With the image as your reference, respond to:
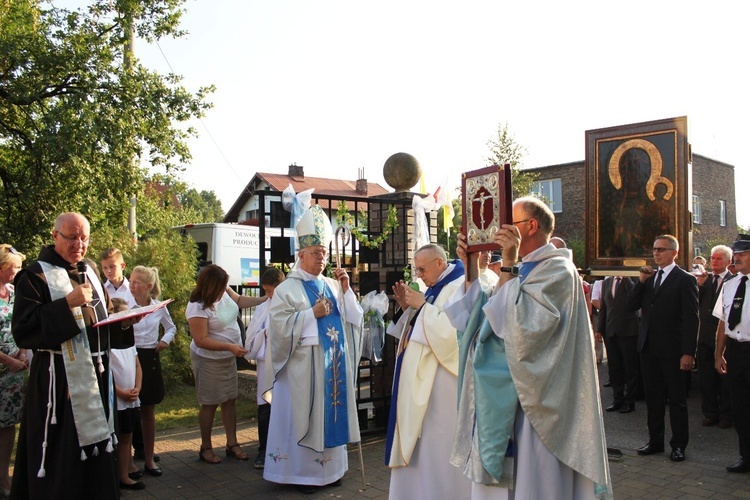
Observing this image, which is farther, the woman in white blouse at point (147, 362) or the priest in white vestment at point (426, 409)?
the woman in white blouse at point (147, 362)

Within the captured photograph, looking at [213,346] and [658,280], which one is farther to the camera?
[658,280]

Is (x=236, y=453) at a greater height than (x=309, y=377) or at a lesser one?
lesser

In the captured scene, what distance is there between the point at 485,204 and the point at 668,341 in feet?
12.4

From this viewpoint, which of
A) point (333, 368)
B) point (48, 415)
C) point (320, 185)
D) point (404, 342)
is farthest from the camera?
point (320, 185)

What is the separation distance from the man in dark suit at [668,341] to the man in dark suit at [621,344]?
214 centimetres

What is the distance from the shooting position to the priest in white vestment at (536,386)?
330cm

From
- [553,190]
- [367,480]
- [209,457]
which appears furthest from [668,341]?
[553,190]

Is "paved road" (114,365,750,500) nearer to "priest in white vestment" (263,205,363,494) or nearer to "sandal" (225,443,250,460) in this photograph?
"sandal" (225,443,250,460)

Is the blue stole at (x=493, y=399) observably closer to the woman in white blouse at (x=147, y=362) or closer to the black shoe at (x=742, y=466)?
the woman in white blouse at (x=147, y=362)

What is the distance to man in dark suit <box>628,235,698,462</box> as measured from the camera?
6.40 metres

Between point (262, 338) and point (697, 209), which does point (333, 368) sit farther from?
point (697, 209)

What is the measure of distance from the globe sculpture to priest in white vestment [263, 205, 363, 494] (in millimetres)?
2161

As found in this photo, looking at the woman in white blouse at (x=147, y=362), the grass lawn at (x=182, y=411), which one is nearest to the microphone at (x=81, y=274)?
the woman in white blouse at (x=147, y=362)

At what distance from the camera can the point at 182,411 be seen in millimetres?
8883
